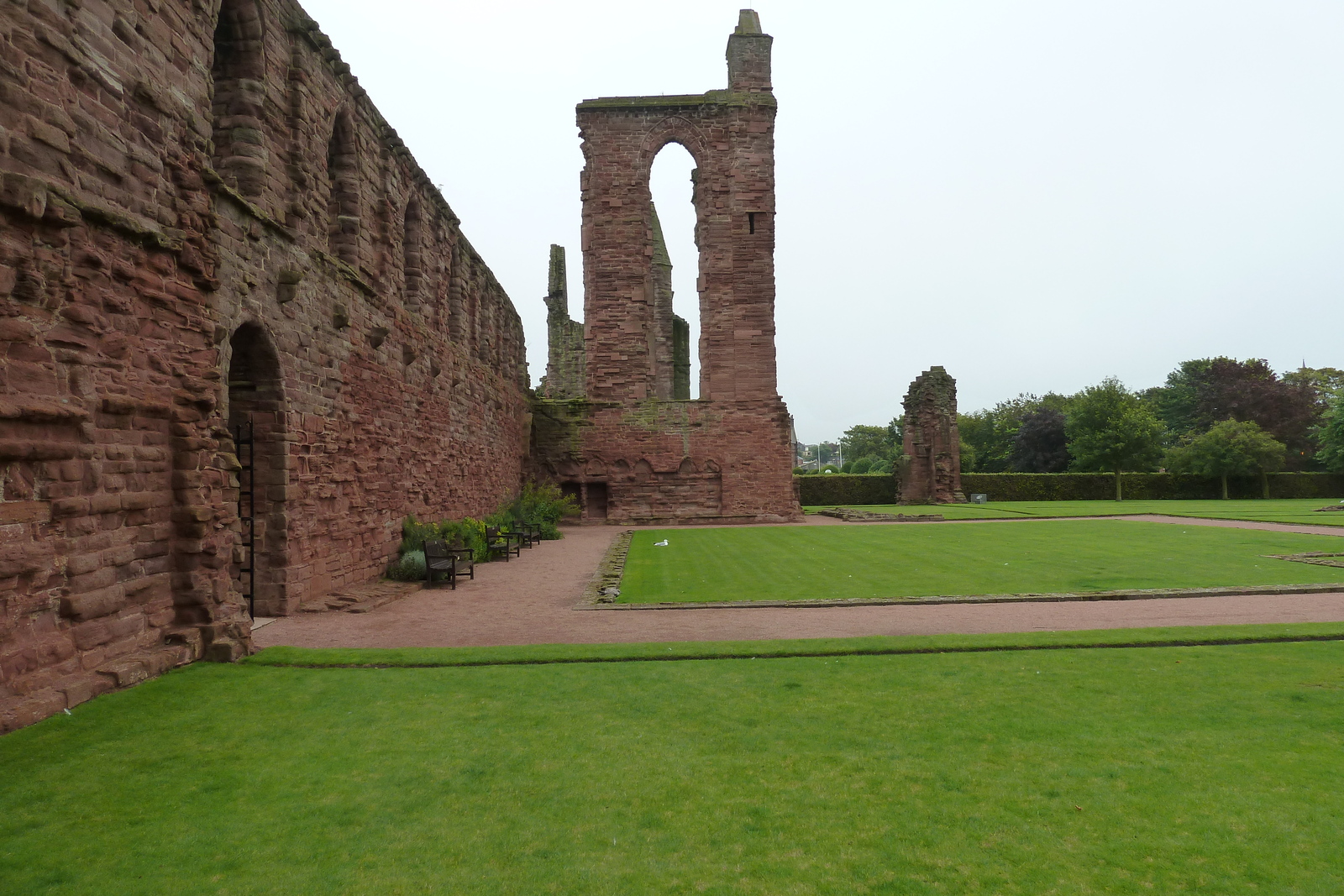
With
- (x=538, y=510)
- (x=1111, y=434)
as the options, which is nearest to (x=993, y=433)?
(x=1111, y=434)

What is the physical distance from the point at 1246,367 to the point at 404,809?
6328 centimetres

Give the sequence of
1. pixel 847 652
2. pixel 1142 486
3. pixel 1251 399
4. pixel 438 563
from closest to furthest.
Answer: pixel 847 652
pixel 438 563
pixel 1142 486
pixel 1251 399

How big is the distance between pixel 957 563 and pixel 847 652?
7.09 meters

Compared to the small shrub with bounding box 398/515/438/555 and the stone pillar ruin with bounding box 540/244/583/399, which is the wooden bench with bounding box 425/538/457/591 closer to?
the small shrub with bounding box 398/515/438/555

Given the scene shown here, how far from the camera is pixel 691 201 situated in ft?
89.3

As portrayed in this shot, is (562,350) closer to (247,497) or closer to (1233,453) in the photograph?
(247,497)

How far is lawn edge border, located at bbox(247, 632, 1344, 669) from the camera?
19.8 feet

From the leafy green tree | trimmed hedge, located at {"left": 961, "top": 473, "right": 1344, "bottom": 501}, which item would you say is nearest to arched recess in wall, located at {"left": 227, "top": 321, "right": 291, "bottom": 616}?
trimmed hedge, located at {"left": 961, "top": 473, "right": 1344, "bottom": 501}

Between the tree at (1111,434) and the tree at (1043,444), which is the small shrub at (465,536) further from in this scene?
the tree at (1043,444)

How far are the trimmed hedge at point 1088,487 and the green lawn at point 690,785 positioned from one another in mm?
33534

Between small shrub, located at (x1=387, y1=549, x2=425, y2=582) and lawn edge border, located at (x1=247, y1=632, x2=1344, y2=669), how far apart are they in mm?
5544

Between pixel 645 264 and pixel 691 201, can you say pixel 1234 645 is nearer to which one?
pixel 645 264

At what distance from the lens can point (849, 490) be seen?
38.8 metres

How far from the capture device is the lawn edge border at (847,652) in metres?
6.03
